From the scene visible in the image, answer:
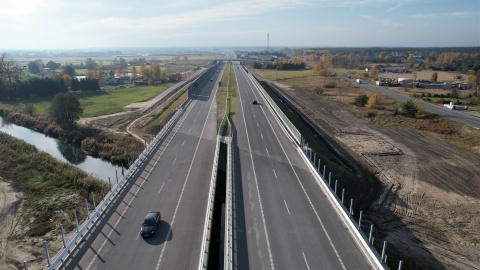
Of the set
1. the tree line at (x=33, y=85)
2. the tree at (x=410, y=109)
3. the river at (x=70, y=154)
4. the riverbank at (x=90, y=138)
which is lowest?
the river at (x=70, y=154)

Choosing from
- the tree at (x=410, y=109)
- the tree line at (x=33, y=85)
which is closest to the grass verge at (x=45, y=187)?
the tree line at (x=33, y=85)

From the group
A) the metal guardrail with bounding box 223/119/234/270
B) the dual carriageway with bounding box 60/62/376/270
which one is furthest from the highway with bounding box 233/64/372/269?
the metal guardrail with bounding box 223/119/234/270

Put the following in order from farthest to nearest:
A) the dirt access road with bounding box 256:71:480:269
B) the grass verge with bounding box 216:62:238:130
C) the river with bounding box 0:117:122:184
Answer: the grass verge with bounding box 216:62:238:130 → the river with bounding box 0:117:122:184 → the dirt access road with bounding box 256:71:480:269

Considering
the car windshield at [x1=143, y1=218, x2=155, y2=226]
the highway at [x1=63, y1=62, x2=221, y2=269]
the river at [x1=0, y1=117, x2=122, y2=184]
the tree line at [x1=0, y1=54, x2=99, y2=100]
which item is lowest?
the river at [x1=0, y1=117, x2=122, y2=184]

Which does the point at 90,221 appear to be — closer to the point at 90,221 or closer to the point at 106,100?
the point at 90,221

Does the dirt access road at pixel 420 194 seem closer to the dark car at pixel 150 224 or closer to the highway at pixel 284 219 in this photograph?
the highway at pixel 284 219

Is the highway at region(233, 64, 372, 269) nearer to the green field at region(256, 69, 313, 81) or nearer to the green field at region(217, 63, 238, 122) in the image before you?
the green field at region(217, 63, 238, 122)
